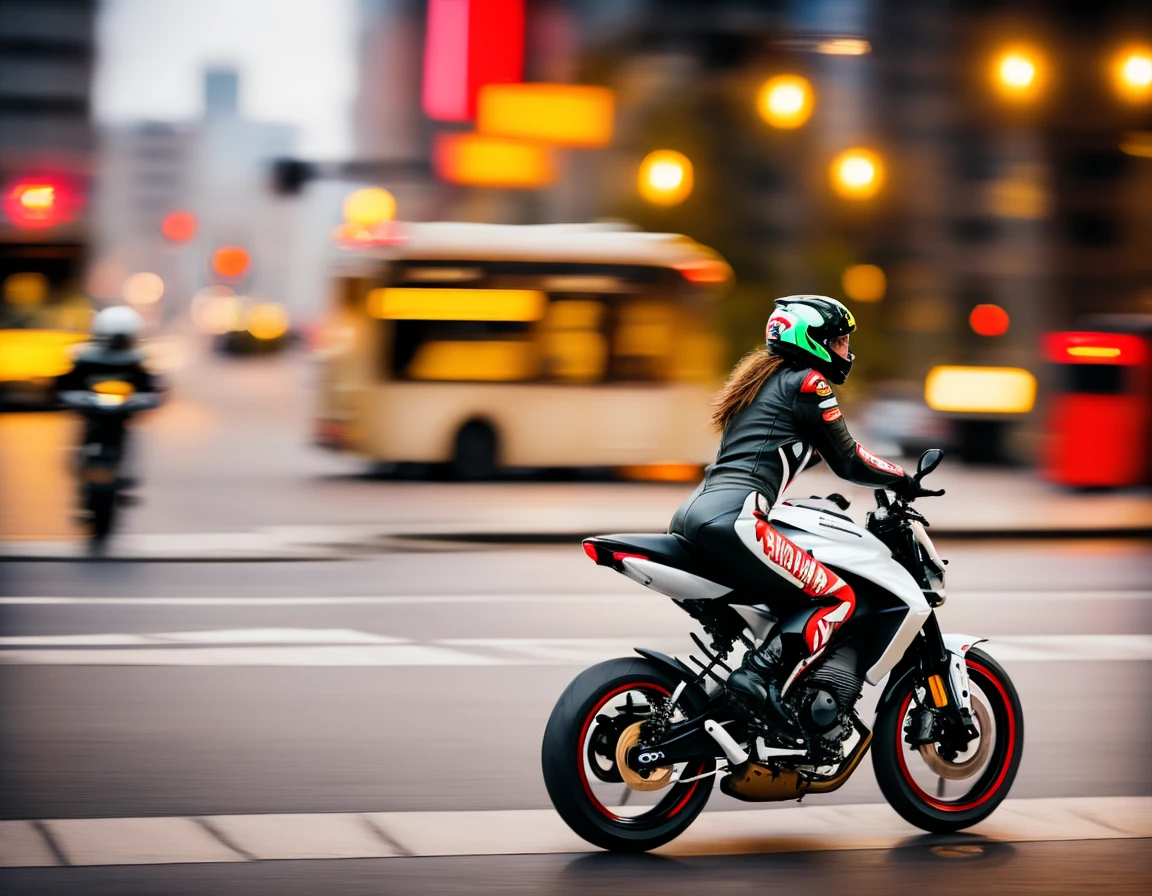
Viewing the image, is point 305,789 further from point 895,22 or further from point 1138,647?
point 895,22

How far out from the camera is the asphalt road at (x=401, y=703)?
18.6 feet

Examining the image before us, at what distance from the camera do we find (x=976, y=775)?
20.5ft

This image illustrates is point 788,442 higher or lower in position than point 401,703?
higher

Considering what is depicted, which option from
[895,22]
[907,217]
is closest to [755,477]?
[907,217]

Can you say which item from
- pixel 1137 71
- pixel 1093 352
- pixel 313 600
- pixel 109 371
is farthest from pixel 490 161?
pixel 313 600

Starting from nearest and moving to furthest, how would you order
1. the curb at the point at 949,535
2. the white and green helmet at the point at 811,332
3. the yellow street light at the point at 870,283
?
the white and green helmet at the point at 811,332 < the curb at the point at 949,535 < the yellow street light at the point at 870,283

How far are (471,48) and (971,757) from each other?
40557 mm

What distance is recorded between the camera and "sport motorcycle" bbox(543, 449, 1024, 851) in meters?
5.75

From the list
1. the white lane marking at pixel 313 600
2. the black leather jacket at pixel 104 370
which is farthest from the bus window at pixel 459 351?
the white lane marking at pixel 313 600

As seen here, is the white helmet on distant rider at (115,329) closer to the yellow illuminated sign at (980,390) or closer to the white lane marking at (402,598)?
the white lane marking at (402,598)

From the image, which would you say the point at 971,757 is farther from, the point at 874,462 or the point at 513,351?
the point at 513,351

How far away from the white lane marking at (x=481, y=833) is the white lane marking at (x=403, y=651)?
3062 millimetres

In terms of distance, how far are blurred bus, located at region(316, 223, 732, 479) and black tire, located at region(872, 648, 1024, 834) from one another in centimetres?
1551

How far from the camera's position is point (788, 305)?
5.92 m
